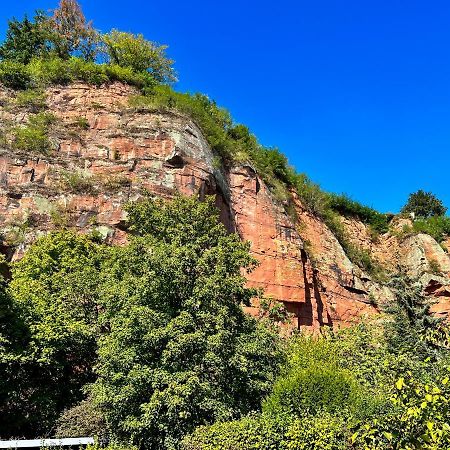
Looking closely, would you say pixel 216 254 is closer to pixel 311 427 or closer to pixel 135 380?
pixel 135 380

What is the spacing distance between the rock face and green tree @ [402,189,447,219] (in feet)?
49.1

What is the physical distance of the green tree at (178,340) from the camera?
1034 cm

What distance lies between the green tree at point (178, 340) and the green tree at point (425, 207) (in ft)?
112

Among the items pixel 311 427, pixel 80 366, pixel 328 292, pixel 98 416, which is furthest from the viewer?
pixel 328 292

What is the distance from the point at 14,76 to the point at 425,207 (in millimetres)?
37600

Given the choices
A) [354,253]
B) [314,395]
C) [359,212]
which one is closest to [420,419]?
[314,395]

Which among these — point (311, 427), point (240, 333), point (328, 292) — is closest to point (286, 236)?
point (328, 292)

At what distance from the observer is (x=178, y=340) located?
1070 centimetres

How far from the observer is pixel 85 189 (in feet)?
66.4

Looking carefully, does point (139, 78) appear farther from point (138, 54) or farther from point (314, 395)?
point (314, 395)

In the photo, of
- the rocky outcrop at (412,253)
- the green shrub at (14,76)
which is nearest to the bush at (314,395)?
the rocky outcrop at (412,253)

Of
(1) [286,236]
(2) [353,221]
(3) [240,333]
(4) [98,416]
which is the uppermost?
(2) [353,221]

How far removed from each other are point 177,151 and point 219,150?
202 inches

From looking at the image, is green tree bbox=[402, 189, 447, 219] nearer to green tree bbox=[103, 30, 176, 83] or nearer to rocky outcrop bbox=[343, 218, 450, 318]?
rocky outcrop bbox=[343, 218, 450, 318]
